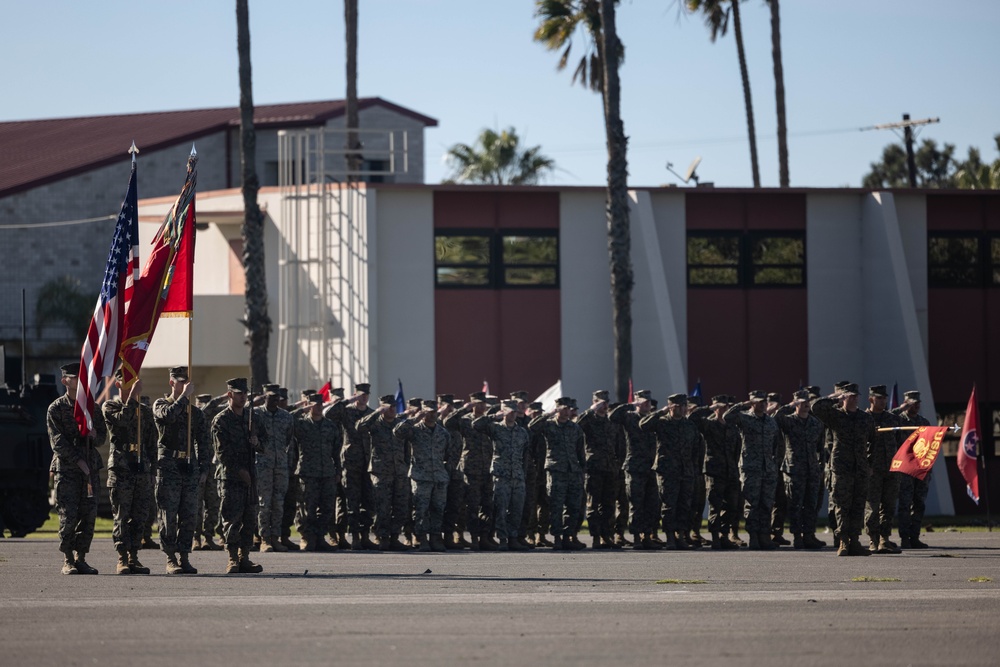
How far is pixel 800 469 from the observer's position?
21344mm

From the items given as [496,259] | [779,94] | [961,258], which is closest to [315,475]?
[496,259]

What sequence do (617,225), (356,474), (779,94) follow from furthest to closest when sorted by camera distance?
(779,94)
(617,225)
(356,474)

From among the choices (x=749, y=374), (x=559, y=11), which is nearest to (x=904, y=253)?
(x=749, y=374)

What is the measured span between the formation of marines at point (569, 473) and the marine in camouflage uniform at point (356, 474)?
0.02 meters

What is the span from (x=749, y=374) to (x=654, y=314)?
2.57 metres

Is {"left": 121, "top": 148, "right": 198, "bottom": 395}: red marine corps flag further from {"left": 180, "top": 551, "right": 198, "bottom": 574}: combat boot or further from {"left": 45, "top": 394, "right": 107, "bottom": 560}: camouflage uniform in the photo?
{"left": 180, "top": 551, "right": 198, "bottom": 574}: combat boot

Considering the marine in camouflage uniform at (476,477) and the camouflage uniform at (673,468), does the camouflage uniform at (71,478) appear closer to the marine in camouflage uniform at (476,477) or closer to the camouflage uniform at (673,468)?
the marine in camouflage uniform at (476,477)

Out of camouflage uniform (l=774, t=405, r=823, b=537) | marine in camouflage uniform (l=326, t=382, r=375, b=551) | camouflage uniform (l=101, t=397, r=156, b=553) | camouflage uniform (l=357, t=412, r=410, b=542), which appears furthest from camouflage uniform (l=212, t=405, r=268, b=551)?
camouflage uniform (l=774, t=405, r=823, b=537)

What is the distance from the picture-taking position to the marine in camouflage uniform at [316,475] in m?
21.0

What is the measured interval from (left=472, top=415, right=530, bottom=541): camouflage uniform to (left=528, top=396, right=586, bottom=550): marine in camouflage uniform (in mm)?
377

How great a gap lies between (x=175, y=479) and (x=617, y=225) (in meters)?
14.8

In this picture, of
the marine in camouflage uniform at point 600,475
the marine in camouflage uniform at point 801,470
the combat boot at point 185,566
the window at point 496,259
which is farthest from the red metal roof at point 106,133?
the combat boot at point 185,566

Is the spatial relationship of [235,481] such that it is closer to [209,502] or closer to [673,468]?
[209,502]

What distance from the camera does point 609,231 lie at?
30.1 meters
